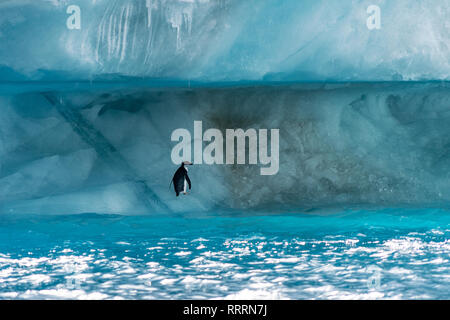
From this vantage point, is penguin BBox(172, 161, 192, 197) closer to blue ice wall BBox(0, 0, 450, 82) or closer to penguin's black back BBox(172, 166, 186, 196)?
penguin's black back BBox(172, 166, 186, 196)

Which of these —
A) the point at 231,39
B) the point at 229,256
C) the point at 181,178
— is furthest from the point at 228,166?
the point at 229,256

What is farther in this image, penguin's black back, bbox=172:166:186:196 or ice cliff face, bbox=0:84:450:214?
ice cliff face, bbox=0:84:450:214

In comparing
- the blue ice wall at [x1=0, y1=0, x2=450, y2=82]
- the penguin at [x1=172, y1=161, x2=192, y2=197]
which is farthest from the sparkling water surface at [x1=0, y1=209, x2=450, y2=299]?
the blue ice wall at [x1=0, y1=0, x2=450, y2=82]

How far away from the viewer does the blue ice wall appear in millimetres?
6871

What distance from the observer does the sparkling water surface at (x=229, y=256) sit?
13.8 ft

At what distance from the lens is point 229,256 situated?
534 centimetres

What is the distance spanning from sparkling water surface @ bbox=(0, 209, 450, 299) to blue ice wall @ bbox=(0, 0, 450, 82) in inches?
67.6

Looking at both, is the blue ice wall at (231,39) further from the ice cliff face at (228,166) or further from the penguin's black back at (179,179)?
the penguin's black back at (179,179)

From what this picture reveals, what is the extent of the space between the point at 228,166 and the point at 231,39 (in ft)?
5.99

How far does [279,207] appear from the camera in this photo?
7.86 m

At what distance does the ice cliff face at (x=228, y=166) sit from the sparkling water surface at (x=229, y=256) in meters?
0.36

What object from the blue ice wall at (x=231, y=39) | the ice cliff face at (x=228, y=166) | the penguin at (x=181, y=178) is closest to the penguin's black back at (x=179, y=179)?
the penguin at (x=181, y=178)
